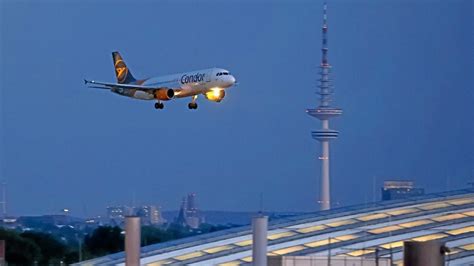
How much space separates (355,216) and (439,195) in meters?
13.9

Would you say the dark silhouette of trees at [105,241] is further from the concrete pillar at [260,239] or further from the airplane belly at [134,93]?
the concrete pillar at [260,239]

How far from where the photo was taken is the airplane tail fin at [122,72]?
13738cm

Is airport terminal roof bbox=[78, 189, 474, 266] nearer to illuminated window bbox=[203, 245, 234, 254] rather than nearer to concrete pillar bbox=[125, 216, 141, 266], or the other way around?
illuminated window bbox=[203, 245, 234, 254]

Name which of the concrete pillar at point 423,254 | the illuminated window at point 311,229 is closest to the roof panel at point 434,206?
the illuminated window at point 311,229

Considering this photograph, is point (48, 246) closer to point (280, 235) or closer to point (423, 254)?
point (280, 235)

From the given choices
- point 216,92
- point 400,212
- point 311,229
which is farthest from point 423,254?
point 400,212

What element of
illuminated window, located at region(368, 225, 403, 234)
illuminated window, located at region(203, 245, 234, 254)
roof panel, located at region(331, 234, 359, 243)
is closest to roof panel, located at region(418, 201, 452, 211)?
illuminated window, located at region(368, 225, 403, 234)

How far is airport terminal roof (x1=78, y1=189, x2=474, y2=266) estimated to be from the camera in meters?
104

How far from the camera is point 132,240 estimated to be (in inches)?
1965

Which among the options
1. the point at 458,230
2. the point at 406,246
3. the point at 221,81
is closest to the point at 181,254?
the point at 221,81

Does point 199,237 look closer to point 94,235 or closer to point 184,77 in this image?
point 184,77

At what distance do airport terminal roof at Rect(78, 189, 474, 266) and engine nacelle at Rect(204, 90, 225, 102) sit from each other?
11102 millimetres

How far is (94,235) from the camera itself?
477ft

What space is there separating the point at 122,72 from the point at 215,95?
32.5 meters
